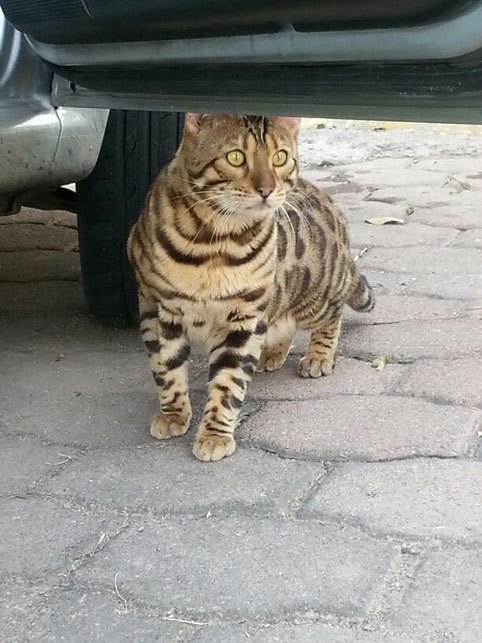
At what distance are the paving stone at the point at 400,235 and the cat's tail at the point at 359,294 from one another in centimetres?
103

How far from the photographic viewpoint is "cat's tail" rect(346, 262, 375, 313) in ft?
10.2

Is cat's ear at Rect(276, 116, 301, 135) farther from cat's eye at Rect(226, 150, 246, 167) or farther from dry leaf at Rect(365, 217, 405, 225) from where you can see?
dry leaf at Rect(365, 217, 405, 225)

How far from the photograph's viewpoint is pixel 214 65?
1758mm

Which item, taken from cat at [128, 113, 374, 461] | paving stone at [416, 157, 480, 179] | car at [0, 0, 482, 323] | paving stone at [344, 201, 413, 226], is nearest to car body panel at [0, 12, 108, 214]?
car at [0, 0, 482, 323]

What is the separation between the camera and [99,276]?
9.90 feet

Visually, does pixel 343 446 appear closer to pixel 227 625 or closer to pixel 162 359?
pixel 162 359

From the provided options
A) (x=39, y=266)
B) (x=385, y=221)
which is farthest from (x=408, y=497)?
(x=385, y=221)

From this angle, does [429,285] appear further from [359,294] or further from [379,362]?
[379,362]

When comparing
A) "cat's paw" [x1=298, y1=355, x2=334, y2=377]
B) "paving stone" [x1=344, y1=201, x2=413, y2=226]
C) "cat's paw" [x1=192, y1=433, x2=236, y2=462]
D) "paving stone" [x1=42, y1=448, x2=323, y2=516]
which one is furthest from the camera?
"paving stone" [x1=344, y1=201, x2=413, y2=226]

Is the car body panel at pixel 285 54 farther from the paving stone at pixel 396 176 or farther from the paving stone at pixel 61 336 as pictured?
the paving stone at pixel 396 176

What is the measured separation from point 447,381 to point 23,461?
1146 millimetres

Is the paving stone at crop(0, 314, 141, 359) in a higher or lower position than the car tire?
lower

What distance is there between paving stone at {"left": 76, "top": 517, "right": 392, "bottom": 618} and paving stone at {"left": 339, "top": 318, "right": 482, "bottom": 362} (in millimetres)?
1084

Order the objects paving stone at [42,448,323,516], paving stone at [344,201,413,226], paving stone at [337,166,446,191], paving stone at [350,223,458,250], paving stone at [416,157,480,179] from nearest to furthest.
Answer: paving stone at [42,448,323,516], paving stone at [350,223,458,250], paving stone at [344,201,413,226], paving stone at [337,166,446,191], paving stone at [416,157,480,179]
